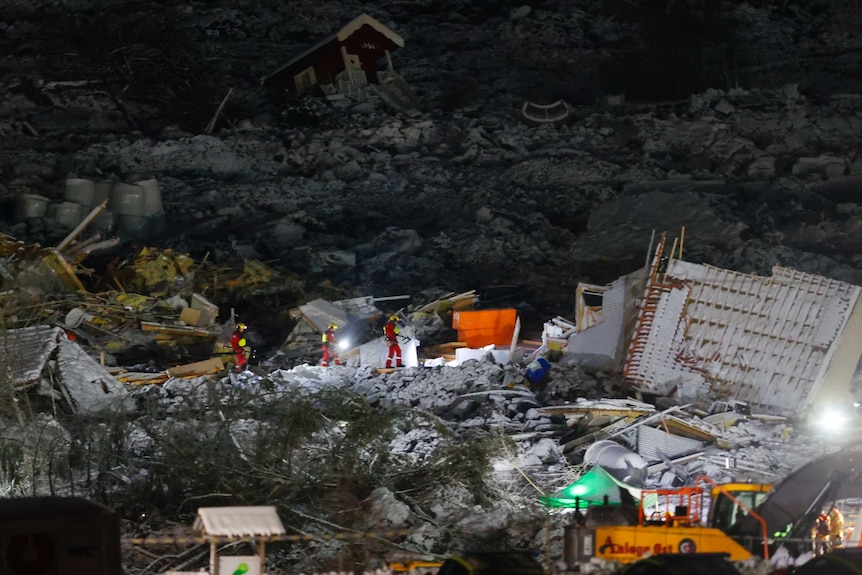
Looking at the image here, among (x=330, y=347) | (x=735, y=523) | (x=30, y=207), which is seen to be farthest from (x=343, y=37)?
(x=735, y=523)

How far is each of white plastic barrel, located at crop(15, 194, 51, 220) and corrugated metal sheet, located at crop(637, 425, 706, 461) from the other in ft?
36.9

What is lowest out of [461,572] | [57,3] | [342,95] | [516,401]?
[516,401]

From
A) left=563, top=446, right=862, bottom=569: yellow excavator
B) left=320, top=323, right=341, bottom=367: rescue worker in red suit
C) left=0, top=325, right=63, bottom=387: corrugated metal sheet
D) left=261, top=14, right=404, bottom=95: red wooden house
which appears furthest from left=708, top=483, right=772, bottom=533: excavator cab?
left=261, top=14, right=404, bottom=95: red wooden house

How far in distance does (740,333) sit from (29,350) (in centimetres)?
690

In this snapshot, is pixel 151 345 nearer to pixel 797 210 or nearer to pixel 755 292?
pixel 755 292

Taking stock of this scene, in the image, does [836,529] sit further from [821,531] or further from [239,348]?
[239,348]

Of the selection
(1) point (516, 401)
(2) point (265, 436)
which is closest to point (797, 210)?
(1) point (516, 401)

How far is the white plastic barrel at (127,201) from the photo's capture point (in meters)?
17.9

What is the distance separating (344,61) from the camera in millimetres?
21281

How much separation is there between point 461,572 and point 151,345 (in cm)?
850

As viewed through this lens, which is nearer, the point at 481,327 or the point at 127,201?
the point at 481,327

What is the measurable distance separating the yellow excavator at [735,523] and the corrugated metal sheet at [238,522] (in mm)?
1741

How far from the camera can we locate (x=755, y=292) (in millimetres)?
11211

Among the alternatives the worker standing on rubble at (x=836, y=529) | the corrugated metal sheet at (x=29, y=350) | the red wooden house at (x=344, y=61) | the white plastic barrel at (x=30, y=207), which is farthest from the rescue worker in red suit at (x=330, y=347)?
the red wooden house at (x=344, y=61)
